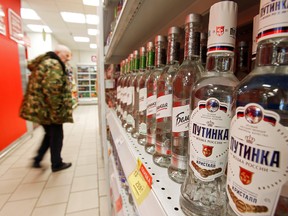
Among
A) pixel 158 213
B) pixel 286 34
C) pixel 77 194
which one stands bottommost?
pixel 77 194

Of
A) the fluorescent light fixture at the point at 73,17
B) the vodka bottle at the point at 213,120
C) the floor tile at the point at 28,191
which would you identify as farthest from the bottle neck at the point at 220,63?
the fluorescent light fixture at the point at 73,17

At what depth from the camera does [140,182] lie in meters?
0.47

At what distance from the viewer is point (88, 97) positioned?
1004 cm

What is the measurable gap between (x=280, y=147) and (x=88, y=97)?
10.4 metres

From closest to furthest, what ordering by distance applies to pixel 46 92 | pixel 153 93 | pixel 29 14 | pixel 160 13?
pixel 153 93
pixel 160 13
pixel 46 92
pixel 29 14

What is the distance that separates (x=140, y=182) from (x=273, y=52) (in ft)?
1.29

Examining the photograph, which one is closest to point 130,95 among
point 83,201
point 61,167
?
point 83,201

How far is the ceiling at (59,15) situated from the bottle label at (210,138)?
5.04 m

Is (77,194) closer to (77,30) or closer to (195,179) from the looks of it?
(195,179)

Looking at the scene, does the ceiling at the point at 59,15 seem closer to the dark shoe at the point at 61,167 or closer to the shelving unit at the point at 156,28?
the dark shoe at the point at 61,167

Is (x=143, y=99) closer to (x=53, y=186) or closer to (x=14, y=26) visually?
(x=53, y=186)

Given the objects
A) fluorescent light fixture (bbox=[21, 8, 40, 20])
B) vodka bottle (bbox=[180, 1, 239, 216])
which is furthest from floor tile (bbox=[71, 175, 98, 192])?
fluorescent light fixture (bbox=[21, 8, 40, 20])

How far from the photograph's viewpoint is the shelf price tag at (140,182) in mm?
428

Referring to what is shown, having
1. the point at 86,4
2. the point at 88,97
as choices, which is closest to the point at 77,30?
the point at 86,4
